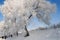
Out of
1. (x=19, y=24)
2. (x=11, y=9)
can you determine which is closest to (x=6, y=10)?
(x=11, y=9)

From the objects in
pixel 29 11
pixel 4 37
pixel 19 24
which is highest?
pixel 29 11

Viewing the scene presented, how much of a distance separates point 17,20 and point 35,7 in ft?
2.82

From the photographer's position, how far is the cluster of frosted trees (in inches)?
270

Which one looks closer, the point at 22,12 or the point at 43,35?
the point at 43,35

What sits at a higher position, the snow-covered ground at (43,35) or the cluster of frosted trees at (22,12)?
the cluster of frosted trees at (22,12)

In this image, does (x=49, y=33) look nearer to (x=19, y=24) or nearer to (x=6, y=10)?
(x=19, y=24)

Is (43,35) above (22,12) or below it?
below

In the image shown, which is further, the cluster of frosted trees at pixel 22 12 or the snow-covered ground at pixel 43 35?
the cluster of frosted trees at pixel 22 12

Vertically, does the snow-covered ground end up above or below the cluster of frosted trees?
below

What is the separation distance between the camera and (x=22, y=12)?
683 centimetres

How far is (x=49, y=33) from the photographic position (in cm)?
638

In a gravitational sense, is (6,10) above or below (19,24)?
above

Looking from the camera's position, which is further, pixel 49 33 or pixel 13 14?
pixel 13 14

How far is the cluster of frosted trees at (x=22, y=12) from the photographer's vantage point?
685 cm
